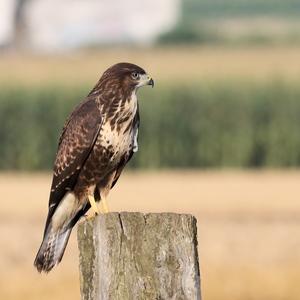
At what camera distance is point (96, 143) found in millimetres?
8453

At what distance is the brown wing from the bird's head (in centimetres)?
21

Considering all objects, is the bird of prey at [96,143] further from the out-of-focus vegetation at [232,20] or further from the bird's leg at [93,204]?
the out-of-focus vegetation at [232,20]

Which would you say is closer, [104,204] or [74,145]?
[104,204]

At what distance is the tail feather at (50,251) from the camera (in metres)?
7.55

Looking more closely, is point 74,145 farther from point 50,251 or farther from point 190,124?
point 190,124

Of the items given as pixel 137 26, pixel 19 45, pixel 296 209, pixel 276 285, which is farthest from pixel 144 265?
pixel 137 26

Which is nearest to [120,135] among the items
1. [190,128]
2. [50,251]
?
[50,251]

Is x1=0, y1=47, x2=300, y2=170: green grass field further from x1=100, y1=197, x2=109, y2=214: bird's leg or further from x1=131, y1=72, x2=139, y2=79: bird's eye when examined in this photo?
x1=131, y1=72, x2=139, y2=79: bird's eye

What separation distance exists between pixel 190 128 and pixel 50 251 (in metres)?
25.6

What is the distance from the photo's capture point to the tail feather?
24.8 feet

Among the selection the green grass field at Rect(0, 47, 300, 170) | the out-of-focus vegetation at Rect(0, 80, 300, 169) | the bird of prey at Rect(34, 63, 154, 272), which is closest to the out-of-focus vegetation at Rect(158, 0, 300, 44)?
the green grass field at Rect(0, 47, 300, 170)

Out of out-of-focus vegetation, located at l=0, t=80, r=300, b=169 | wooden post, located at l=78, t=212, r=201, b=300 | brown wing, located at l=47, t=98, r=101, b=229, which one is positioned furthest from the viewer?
out-of-focus vegetation, located at l=0, t=80, r=300, b=169

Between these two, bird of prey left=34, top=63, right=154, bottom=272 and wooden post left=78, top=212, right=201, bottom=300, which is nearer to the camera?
wooden post left=78, top=212, right=201, bottom=300

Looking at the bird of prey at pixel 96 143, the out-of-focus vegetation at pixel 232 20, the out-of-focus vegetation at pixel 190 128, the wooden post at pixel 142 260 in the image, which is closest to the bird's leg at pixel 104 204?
the bird of prey at pixel 96 143
